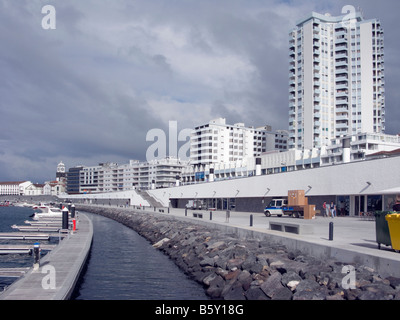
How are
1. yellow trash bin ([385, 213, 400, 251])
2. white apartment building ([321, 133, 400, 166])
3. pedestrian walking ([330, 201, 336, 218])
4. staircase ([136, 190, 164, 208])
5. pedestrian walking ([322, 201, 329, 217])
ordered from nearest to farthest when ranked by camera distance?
yellow trash bin ([385, 213, 400, 251])
pedestrian walking ([330, 201, 336, 218])
pedestrian walking ([322, 201, 329, 217])
staircase ([136, 190, 164, 208])
white apartment building ([321, 133, 400, 166])

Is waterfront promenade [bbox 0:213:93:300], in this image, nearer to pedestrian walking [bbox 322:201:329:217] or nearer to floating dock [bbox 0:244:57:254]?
floating dock [bbox 0:244:57:254]

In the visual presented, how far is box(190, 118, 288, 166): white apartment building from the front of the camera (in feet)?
514

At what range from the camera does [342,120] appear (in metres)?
130

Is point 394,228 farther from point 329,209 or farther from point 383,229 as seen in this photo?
point 329,209

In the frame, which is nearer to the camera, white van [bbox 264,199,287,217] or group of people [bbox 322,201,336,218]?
group of people [bbox 322,201,336,218]

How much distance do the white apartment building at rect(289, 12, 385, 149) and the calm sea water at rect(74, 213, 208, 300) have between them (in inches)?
4317

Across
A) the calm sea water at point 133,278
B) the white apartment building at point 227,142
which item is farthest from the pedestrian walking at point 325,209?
the white apartment building at point 227,142

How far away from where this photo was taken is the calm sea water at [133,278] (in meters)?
16.0

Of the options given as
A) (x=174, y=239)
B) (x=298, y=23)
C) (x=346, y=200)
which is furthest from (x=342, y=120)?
(x=174, y=239)

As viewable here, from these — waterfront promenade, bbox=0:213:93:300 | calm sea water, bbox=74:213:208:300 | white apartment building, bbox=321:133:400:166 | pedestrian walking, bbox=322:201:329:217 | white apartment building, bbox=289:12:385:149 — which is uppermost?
white apartment building, bbox=289:12:385:149

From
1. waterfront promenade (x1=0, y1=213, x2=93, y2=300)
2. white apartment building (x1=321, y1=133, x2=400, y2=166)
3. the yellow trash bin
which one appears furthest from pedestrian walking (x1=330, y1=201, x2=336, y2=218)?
white apartment building (x1=321, y1=133, x2=400, y2=166)

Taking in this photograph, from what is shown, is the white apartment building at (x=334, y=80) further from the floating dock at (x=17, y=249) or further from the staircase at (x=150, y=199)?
the floating dock at (x=17, y=249)

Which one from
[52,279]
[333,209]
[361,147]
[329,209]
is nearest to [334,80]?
[361,147]
